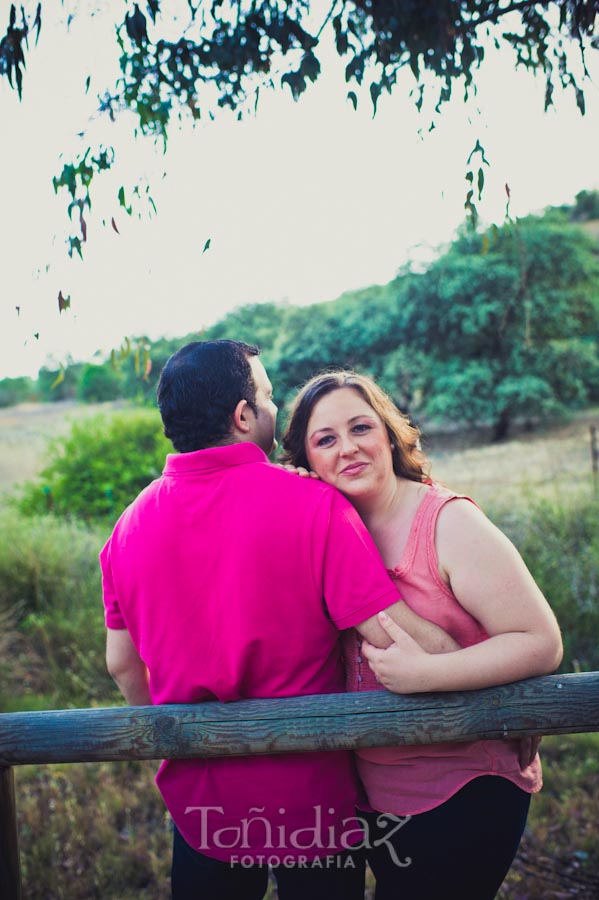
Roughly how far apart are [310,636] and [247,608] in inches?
7.3

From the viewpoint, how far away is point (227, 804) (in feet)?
6.16

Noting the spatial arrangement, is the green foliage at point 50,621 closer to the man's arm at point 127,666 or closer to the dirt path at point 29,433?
the man's arm at point 127,666

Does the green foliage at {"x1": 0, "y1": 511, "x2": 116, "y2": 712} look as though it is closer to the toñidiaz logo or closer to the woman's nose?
the toñidiaz logo

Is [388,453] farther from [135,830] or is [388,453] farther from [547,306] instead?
[547,306]

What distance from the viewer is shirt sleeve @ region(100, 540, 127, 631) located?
6.72 ft

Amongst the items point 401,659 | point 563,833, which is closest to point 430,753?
point 401,659

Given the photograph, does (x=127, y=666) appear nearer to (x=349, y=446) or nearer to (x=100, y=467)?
(x=349, y=446)

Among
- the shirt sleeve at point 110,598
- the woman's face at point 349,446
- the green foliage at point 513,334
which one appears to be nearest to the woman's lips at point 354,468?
the woman's face at point 349,446

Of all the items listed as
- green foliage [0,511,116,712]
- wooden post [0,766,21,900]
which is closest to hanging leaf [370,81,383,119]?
wooden post [0,766,21,900]

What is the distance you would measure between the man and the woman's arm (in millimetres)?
77

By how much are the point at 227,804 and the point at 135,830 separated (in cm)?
263

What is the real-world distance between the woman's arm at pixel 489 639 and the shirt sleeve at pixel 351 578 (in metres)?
0.06

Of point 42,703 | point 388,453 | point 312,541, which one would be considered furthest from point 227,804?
point 42,703

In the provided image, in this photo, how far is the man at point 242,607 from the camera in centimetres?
175
